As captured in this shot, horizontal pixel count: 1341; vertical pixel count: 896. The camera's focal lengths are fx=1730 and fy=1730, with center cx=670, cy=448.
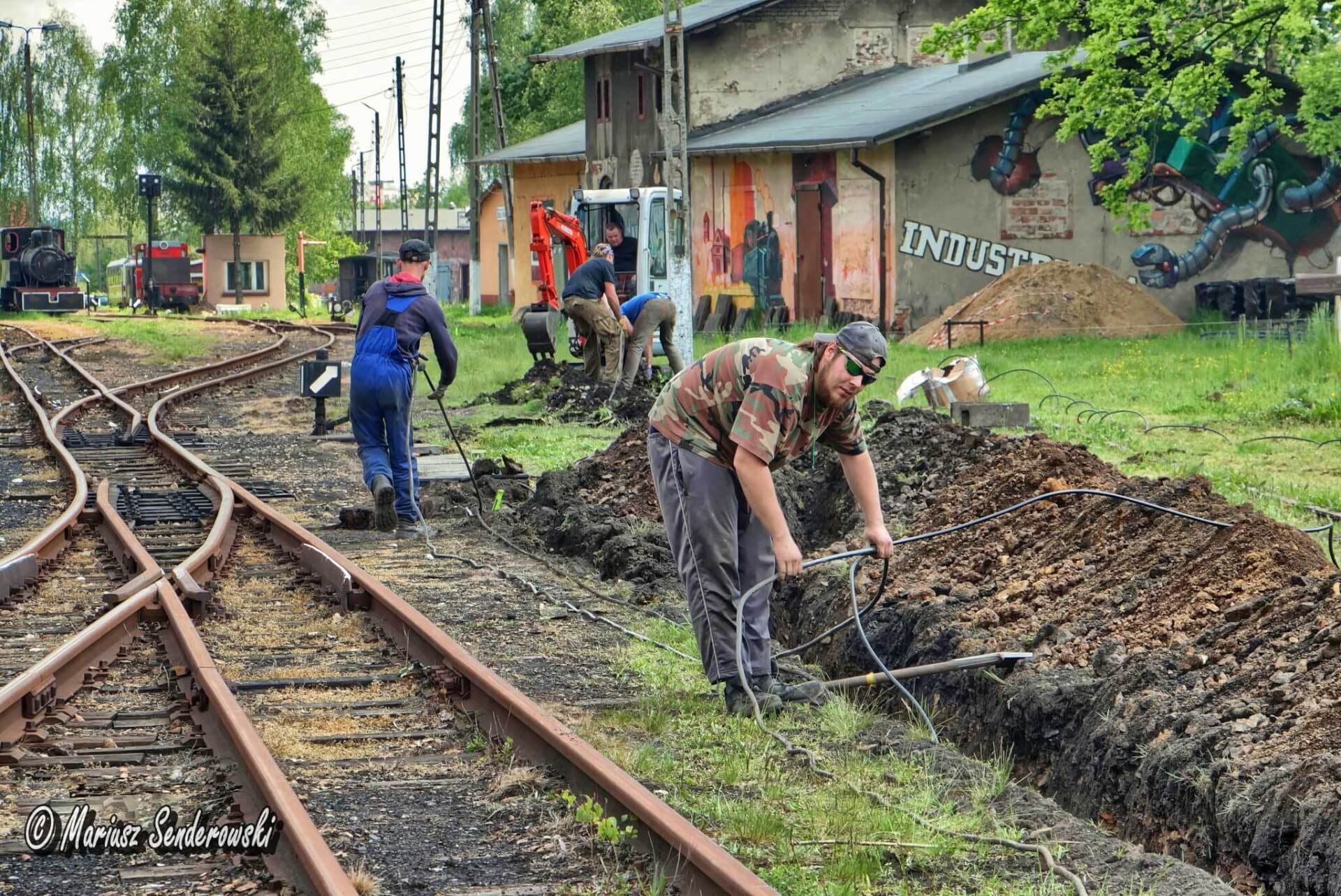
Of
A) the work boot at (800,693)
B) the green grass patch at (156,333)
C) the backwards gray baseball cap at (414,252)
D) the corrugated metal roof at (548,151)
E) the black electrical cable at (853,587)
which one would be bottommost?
the work boot at (800,693)

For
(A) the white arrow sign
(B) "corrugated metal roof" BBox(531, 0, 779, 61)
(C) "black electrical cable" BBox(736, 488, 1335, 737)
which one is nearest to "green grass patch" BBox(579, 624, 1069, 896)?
(C) "black electrical cable" BBox(736, 488, 1335, 737)

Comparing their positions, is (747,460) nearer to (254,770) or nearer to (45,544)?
(254,770)

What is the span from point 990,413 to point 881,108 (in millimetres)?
22319

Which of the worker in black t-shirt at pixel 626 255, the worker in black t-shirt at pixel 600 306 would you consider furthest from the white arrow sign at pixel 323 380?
the worker in black t-shirt at pixel 626 255

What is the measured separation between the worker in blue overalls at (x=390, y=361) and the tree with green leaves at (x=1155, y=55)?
14.8 metres

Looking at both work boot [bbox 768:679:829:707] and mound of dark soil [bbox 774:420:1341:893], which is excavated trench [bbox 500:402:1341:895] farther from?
work boot [bbox 768:679:829:707]

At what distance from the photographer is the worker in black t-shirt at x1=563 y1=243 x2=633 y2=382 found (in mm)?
20766

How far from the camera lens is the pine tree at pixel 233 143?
66.9m

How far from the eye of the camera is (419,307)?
11914 millimetres

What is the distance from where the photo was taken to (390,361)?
474 inches

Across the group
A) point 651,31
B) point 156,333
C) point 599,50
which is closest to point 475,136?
point 599,50

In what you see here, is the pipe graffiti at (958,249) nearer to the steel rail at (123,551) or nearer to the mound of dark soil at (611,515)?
the mound of dark soil at (611,515)

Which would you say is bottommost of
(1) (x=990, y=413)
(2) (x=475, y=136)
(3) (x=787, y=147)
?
(1) (x=990, y=413)

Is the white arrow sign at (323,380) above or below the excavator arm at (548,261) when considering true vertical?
below
